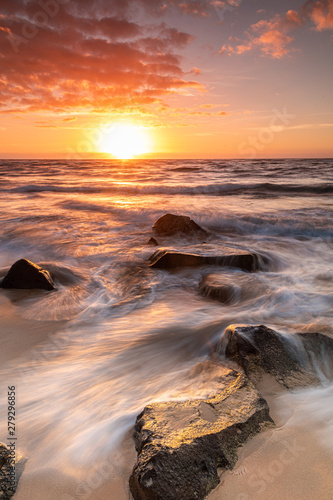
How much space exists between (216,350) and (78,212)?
9912 mm

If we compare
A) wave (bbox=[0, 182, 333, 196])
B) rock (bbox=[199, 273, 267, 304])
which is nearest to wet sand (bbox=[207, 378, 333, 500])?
rock (bbox=[199, 273, 267, 304])

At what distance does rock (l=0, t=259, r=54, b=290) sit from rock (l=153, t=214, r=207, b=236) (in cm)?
407

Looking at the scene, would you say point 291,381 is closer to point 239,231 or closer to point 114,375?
point 114,375

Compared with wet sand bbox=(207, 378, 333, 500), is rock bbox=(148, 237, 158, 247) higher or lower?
lower

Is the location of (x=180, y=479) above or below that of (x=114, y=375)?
above

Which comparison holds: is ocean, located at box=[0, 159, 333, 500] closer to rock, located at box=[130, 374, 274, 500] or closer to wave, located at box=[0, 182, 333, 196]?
rock, located at box=[130, 374, 274, 500]

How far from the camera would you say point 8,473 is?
4.99 ft

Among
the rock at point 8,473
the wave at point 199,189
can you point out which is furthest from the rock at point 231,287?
the wave at point 199,189

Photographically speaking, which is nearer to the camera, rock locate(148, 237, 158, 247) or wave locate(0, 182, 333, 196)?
rock locate(148, 237, 158, 247)

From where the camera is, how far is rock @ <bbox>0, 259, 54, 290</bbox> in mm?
4375

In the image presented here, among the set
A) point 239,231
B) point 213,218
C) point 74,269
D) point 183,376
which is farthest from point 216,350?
point 213,218

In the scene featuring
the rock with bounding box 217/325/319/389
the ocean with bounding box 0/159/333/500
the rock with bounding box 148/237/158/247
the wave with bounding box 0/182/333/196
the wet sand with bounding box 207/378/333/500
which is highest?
the wave with bounding box 0/182/333/196

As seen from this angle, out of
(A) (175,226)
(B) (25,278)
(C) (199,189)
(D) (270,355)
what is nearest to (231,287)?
(D) (270,355)

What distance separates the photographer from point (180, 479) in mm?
1382
